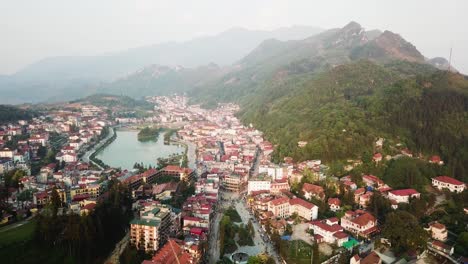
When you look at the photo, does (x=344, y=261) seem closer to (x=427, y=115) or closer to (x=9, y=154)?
(x=427, y=115)

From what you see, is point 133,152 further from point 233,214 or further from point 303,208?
point 303,208

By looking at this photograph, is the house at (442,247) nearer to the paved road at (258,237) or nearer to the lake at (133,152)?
the paved road at (258,237)

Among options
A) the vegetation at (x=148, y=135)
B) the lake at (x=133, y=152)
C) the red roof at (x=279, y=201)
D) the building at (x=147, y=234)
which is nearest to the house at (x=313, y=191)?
the red roof at (x=279, y=201)

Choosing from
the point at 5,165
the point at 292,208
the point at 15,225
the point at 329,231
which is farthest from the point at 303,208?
the point at 5,165

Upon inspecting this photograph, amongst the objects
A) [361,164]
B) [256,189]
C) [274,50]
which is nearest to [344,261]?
[256,189]

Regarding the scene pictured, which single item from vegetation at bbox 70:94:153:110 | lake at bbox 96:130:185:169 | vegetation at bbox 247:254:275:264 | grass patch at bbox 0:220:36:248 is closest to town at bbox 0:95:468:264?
vegetation at bbox 247:254:275:264

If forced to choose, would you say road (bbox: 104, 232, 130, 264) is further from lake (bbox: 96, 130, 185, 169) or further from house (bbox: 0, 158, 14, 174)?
house (bbox: 0, 158, 14, 174)
